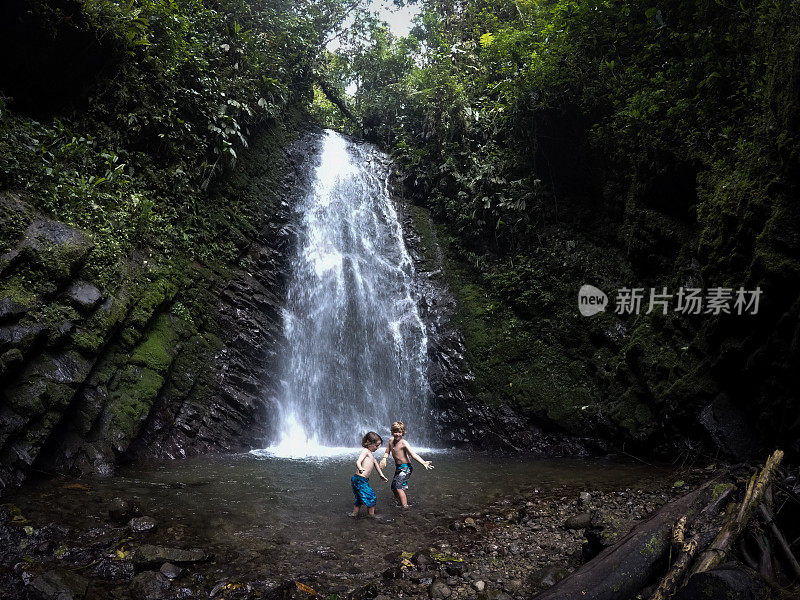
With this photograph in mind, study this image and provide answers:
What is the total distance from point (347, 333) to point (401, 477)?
6094mm

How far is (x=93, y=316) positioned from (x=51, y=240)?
1.22 metres

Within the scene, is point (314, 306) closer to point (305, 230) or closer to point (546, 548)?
point (305, 230)

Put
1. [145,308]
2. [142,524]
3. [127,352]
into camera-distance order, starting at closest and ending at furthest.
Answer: [142,524], [127,352], [145,308]

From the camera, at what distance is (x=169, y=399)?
7914 millimetres

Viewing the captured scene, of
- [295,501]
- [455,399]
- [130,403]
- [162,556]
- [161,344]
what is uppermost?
[162,556]

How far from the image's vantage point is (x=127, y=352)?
23.8ft

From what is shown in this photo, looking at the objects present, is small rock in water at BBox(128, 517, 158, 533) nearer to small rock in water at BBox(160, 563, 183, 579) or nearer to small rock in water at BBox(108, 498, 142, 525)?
small rock in water at BBox(108, 498, 142, 525)

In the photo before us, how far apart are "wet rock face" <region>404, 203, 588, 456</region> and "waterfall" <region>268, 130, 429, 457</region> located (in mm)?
312

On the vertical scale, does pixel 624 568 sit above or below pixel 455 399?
above

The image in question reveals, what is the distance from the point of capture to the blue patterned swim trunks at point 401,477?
5434 millimetres

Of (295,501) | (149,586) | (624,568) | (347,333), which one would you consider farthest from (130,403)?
(624,568)

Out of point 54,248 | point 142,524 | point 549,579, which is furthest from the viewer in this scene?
point 54,248

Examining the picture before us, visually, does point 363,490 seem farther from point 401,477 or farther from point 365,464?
point 401,477

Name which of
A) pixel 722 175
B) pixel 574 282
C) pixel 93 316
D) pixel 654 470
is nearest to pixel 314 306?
pixel 93 316
